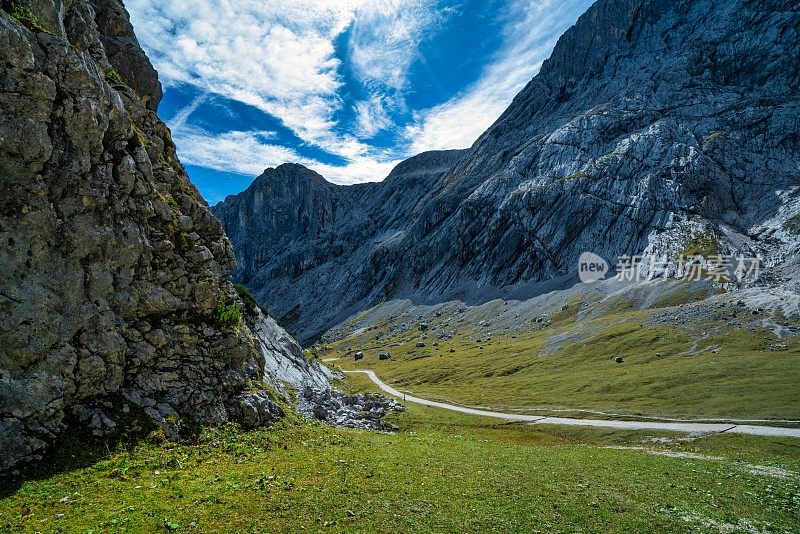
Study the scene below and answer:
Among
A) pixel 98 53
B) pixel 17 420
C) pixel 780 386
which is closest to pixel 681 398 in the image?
pixel 780 386

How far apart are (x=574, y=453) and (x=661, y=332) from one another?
10260 centimetres

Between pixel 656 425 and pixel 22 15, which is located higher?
pixel 22 15

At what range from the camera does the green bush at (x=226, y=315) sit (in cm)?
3438

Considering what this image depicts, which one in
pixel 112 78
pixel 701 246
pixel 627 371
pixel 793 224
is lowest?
pixel 627 371

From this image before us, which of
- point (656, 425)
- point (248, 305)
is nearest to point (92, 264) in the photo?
point (248, 305)

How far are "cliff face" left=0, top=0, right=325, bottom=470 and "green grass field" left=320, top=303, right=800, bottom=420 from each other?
6209cm

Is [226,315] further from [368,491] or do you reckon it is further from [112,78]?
[112,78]

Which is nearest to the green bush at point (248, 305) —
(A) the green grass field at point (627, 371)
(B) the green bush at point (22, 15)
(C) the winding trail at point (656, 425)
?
(C) the winding trail at point (656, 425)

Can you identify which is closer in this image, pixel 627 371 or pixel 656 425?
pixel 656 425

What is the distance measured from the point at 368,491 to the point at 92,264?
22.5 m

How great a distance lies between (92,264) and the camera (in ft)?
89.0

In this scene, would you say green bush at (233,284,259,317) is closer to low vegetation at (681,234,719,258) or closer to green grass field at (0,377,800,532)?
green grass field at (0,377,800,532)

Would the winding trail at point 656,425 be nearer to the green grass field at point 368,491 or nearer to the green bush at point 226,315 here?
the green grass field at point 368,491

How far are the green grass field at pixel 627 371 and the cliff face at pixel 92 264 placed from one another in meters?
62.1
